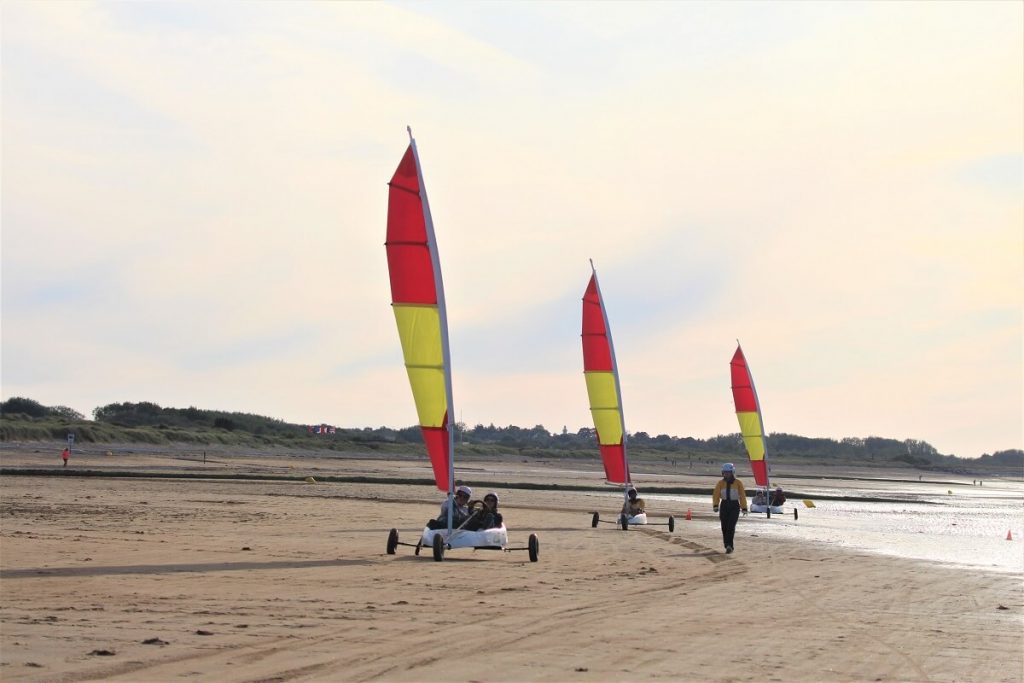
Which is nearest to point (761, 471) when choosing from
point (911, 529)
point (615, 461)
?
point (911, 529)

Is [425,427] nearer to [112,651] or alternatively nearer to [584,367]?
[112,651]

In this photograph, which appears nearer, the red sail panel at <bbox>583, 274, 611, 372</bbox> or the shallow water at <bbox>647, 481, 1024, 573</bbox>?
the shallow water at <bbox>647, 481, 1024, 573</bbox>

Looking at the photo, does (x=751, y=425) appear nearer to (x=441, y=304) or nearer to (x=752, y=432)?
(x=752, y=432)

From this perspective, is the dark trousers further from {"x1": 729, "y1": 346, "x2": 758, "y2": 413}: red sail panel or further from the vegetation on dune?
the vegetation on dune

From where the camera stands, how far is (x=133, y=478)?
4059 cm

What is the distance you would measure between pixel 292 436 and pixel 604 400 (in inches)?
3522

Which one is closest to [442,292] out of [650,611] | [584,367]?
[650,611]

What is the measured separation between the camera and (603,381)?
30.9m

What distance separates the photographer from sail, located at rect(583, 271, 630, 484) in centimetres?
3070

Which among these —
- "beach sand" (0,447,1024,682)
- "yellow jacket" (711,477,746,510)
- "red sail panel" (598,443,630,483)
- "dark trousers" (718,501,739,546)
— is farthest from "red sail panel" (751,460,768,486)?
"dark trousers" (718,501,739,546)

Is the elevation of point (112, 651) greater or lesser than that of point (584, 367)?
lesser

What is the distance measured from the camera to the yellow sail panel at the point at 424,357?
721 inches

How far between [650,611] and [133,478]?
31831 millimetres

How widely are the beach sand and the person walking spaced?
0.51 meters
